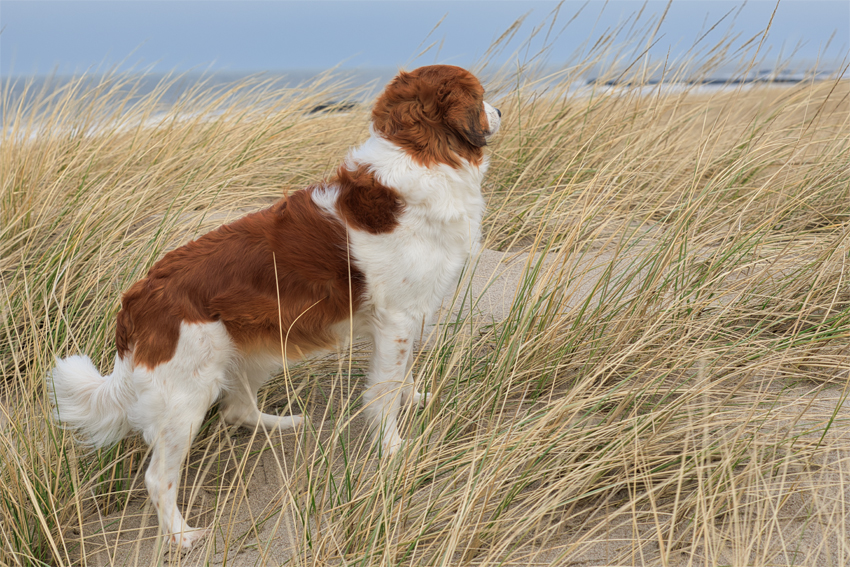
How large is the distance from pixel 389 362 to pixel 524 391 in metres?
0.54

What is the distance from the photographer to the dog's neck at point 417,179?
2289 mm

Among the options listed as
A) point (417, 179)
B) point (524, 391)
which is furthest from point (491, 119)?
point (524, 391)

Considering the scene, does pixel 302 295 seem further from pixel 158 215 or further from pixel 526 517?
pixel 158 215

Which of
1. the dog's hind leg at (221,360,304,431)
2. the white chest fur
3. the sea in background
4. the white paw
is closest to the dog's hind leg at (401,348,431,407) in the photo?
the white chest fur

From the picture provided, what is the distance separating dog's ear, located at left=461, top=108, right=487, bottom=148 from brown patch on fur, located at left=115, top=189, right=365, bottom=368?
1.96ft

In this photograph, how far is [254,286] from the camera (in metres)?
2.18

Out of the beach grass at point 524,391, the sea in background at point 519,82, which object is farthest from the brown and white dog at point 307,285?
the sea in background at point 519,82

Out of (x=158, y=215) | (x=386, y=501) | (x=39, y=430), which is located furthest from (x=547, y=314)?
(x=158, y=215)

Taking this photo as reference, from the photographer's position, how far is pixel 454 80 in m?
2.29

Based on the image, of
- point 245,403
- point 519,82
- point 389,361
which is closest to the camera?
point 389,361

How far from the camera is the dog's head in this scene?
7.52ft

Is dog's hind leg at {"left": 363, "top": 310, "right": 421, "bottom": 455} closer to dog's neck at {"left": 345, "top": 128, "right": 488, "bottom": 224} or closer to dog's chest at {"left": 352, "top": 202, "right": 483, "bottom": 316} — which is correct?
dog's chest at {"left": 352, "top": 202, "right": 483, "bottom": 316}

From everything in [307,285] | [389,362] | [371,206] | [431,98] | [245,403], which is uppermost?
[431,98]

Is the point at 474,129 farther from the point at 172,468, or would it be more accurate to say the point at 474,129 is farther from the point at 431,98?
the point at 172,468
